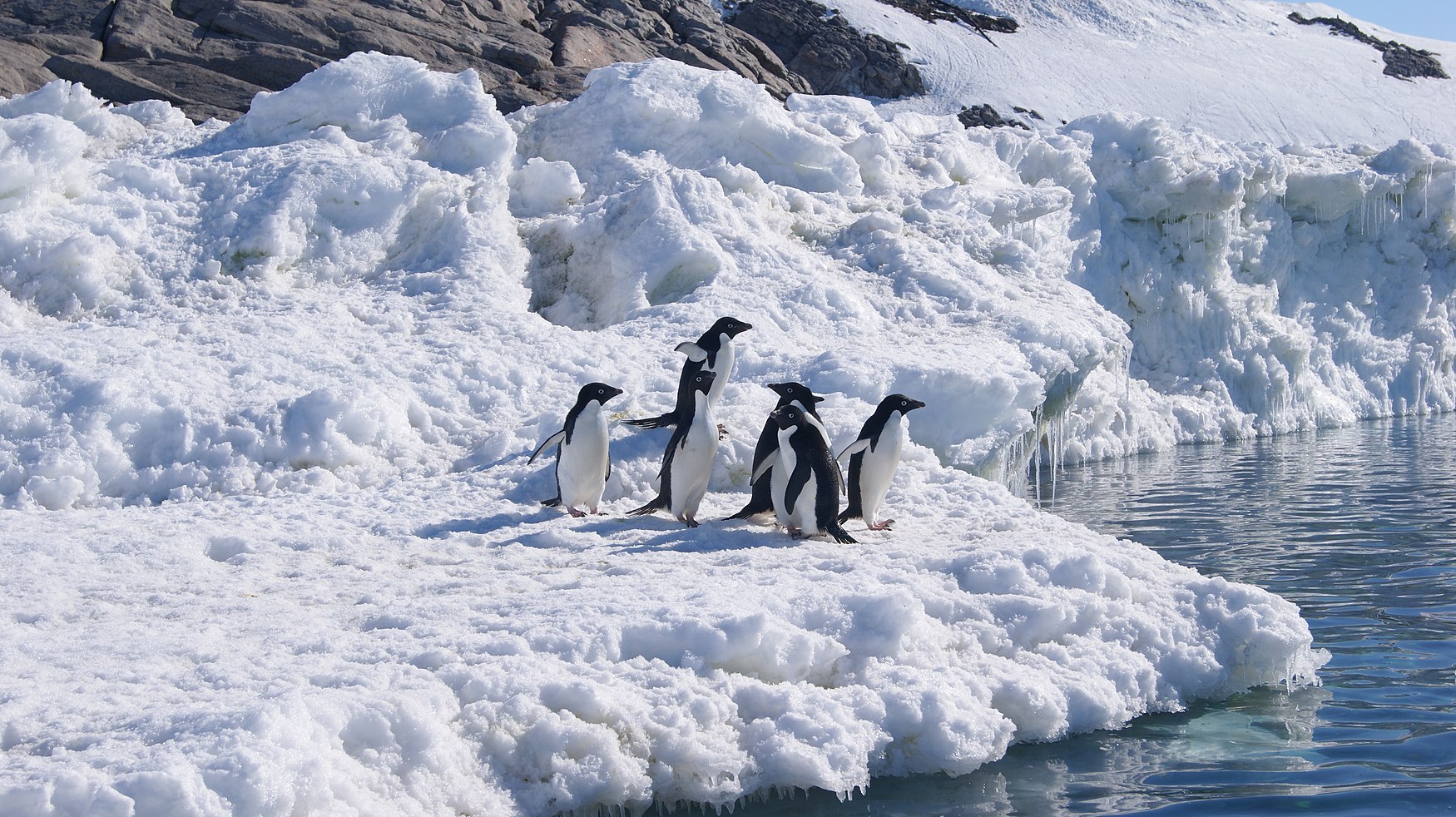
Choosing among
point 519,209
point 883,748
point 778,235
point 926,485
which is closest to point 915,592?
point 883,748

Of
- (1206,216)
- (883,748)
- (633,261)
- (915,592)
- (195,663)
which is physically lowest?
(195,663)

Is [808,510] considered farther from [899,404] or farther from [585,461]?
[585,461]

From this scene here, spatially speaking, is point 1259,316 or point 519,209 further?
point 1259,316

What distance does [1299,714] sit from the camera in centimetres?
485

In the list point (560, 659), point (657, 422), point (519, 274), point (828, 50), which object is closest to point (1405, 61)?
point (828, 50)

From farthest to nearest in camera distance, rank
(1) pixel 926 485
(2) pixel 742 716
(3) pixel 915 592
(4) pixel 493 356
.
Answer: (4) pixel 493 356 < (1) pixel 926 485 < (3) pixel 915 592 < (2) pixel 742 716

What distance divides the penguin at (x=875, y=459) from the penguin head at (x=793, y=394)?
0.45 metres

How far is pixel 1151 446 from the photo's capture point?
51.4 ft

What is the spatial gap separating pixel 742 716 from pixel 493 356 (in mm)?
5210

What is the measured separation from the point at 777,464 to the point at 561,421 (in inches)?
76.0

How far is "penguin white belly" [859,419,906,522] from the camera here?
6.68 meters

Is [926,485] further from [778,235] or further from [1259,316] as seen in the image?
[1259,316]

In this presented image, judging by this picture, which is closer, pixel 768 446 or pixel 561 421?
pixel 768 446

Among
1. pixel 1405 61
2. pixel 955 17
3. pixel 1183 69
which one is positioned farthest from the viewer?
pixel 955 17
